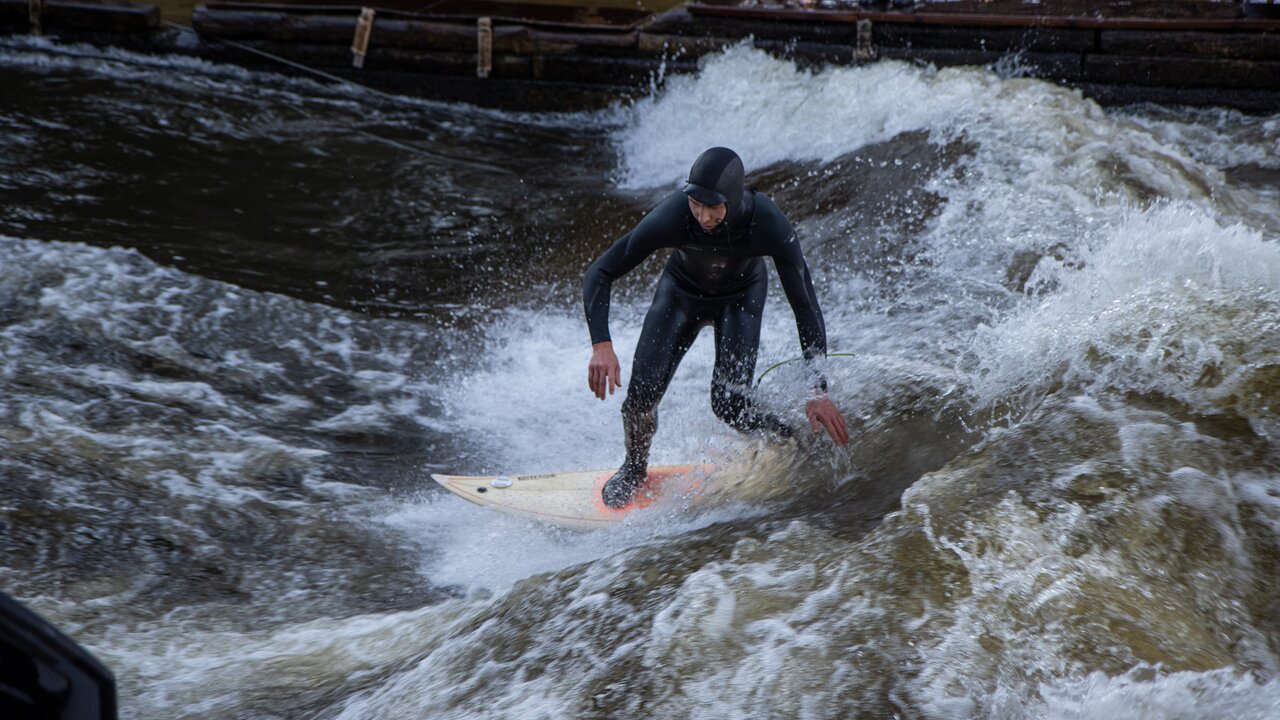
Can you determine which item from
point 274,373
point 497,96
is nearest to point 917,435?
point 274,373

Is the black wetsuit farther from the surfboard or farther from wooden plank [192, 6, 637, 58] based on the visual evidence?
wooden plank [192, 6, 637, 58]

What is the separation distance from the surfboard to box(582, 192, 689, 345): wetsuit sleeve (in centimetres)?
117

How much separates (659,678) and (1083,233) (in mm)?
4943

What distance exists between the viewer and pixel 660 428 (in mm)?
6121

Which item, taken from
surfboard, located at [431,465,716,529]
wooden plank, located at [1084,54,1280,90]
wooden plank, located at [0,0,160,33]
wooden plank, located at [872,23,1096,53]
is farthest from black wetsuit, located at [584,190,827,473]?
wooden plank, located at [0,0,160,33]

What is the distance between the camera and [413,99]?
39.0 feet

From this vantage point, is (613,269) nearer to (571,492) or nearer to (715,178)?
(715,178)

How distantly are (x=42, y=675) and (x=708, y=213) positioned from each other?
276 centimetres

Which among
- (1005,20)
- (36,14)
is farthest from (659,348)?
(36,14)

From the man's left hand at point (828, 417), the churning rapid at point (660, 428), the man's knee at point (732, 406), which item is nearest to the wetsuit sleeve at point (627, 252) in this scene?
the man's knee at point (732, 406)

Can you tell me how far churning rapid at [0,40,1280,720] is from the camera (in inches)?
132

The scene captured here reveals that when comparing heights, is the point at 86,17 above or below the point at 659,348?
above

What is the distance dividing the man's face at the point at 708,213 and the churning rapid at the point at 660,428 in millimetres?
1186

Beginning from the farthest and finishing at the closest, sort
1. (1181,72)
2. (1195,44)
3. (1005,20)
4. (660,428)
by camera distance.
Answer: (1005,20) < (1181,72) < (1195,44) < (660,428)
